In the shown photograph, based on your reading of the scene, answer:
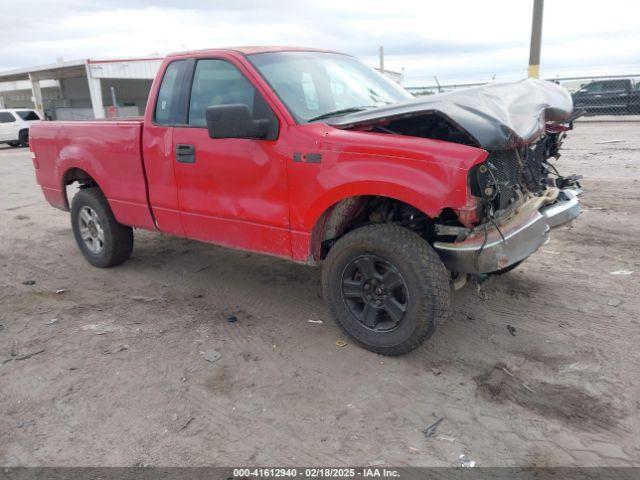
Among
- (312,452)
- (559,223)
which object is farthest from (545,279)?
(312,452)

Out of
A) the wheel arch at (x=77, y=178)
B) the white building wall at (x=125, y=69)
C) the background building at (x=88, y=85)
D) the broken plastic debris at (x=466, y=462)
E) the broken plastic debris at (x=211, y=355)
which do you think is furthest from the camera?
the background building at (x=88, y=85)

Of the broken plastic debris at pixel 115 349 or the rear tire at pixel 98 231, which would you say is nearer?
→ the broken plastic debris at pixel 115 349

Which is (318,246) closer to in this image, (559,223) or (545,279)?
(559,223)

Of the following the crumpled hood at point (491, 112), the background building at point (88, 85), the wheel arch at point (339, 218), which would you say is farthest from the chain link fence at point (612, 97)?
the wheel arch at point (339, 218)

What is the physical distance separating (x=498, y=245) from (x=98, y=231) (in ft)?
13.6

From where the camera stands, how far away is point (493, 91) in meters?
3.92

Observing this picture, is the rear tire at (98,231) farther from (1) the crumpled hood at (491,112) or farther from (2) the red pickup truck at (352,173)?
(1) the crumpled hood at (491,112)

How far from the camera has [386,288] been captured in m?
3.52

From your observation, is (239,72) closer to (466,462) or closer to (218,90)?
(218,90)

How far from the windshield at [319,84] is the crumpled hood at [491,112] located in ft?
1.02

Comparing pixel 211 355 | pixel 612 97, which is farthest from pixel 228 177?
pixel 612 97

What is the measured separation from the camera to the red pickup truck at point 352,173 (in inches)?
127

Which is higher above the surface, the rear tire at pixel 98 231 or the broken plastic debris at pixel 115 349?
the rear tire at pixel 98 231

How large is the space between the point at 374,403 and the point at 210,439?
37.5 inches
